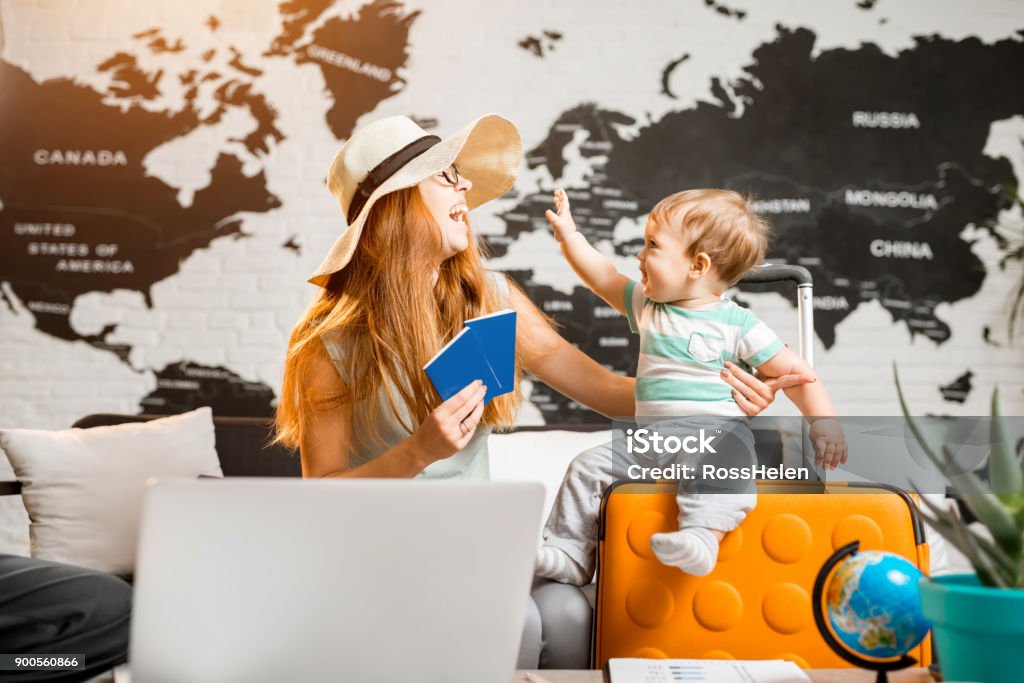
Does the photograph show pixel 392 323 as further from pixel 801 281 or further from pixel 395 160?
pixel 801 281

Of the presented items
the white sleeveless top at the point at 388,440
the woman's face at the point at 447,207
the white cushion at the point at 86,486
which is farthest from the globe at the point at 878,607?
the white cushion at the point at 86,486

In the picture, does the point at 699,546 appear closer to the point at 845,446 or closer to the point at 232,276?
the point at 845,446

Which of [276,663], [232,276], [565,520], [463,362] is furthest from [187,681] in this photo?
[232,276]

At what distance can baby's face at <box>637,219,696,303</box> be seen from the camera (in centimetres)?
179

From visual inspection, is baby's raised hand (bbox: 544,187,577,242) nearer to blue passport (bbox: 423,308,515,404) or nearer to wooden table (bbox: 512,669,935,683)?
blue passport (bbox: 423,308,515,404)

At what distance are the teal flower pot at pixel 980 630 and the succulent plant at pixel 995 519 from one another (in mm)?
24

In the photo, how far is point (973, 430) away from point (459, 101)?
7.51 feet

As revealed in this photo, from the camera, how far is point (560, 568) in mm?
1539

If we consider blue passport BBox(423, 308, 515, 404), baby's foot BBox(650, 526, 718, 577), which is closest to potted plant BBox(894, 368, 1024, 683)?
baby's foot BBox(650, 526, 718, 577)

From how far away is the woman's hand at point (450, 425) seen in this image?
4.68 ft

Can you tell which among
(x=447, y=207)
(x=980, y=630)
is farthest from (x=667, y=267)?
(x=980, y=630)

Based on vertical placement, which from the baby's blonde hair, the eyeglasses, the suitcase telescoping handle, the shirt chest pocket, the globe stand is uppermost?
the eyeglasses

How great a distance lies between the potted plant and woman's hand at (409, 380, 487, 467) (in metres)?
0.74

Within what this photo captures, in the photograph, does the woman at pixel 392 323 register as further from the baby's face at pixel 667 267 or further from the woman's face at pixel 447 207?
the baby's face at pixel 667 267
